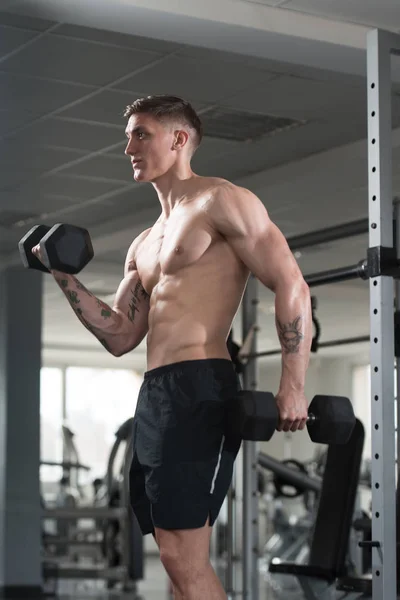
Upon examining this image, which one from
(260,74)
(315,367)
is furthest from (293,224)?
(315,367)

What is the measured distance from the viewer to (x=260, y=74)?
14.4ft

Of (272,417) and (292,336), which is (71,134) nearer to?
(292,336)

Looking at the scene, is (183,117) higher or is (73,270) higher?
(183,117)

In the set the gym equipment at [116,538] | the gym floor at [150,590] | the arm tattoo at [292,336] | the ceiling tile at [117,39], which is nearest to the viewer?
the arm tattoo at [292,336]

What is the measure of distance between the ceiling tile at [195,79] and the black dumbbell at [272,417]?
2.32 metres

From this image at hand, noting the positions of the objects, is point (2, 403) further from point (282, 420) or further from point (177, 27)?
point (282, 420)

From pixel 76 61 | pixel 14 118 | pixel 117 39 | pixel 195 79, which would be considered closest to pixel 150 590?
pixel 14 118

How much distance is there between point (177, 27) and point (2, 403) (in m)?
4.83

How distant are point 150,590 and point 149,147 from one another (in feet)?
18.5

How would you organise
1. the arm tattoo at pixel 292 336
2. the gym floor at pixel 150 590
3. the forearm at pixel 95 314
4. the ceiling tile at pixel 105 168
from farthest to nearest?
1. the gym floor at pixel 150 590
2. the ceiling tile at pixel 105 168
3. the forearm at pixel 95 314
4. the arm tattoo at pixel 292 336

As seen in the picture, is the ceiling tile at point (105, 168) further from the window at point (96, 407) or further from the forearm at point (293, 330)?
the window at point (96, 407)

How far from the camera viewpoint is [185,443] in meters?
2.13

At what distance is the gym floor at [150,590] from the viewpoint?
22.3ft

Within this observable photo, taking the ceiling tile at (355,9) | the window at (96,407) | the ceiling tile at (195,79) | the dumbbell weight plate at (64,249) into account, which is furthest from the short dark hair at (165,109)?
the window at (96,407)
